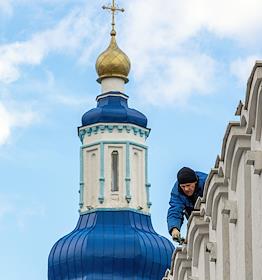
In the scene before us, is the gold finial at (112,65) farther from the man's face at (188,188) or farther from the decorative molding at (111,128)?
the man's face at (188,188)

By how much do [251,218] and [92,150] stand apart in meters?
25.4

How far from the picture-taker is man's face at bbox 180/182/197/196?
12836 mm

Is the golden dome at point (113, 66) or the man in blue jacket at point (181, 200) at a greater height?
the golden dome at point (113, 66)

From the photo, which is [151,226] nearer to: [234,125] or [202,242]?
[202,242]

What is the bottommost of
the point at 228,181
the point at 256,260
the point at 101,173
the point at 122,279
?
the point at 256,260

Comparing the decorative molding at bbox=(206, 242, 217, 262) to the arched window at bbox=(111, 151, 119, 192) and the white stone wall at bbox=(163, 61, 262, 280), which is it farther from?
the arched window at bbox=(111, 151, 119, 192)

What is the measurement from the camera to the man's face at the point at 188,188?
42.1ft

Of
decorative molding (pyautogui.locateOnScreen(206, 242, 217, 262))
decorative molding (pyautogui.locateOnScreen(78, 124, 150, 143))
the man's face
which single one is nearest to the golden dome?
decorative molding (pyautogui.locateOnScreen(78, 124, 150, 143))

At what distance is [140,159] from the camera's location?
36.2 metres

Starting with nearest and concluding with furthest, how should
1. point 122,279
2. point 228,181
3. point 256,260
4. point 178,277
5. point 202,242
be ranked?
point 256,260 < point 228,181 < point 202,242 < point 178,277 < point 122,279

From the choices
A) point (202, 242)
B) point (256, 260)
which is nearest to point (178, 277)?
point (202, 242)

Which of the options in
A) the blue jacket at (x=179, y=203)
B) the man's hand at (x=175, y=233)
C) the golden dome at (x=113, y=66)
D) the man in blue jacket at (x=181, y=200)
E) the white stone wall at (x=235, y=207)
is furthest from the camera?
the golden dome at (x=113, y=66)

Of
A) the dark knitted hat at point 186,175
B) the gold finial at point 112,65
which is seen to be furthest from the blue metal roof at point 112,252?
the dark knitted hat at point 186,175

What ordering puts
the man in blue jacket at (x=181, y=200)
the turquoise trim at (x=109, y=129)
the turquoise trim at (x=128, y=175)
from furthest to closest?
the turquoise trim at (x=109, y=129)
the turquoise trim at (x=128, y=175)
the man in blue jacket at (x=181, y=200)
